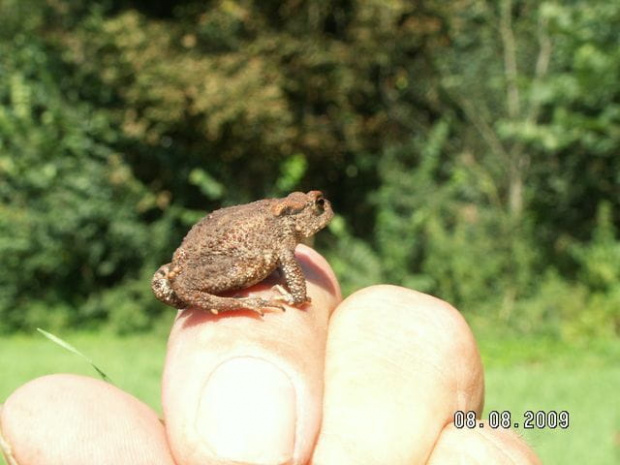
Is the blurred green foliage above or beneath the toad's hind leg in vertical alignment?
beneath

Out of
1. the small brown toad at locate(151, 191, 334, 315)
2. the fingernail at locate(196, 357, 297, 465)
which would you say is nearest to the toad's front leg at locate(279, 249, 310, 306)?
the small brown toad at locate(151, 191, 334, 315)

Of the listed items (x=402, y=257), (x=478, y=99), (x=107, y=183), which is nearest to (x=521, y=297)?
(x=402, y=257)

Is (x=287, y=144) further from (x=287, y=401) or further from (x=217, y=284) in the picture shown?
(x=287, y=401)

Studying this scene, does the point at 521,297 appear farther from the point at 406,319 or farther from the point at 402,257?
the point at 406,319

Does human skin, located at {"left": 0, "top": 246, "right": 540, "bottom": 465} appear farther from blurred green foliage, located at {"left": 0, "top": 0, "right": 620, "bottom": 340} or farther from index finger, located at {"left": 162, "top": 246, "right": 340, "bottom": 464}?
blurred green foliage, located at {"left": 0, "top": 0, "right": 620, "bottom": 340}

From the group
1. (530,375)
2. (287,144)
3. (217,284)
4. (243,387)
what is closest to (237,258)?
(217,284)

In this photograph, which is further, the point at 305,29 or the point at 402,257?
the point at 305,29
